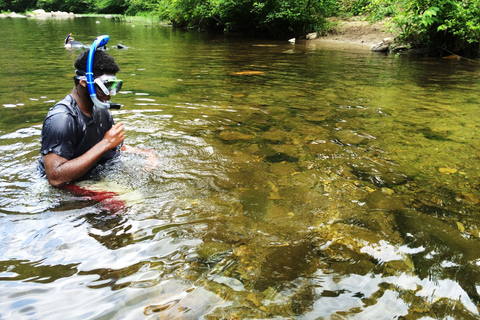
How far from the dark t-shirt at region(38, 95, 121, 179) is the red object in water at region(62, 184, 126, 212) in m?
0.31

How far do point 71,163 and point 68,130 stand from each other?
299 millimetres

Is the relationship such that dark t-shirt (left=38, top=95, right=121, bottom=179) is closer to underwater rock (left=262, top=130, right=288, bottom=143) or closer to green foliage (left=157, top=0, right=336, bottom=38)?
underwater rock (left=262, top=130, right=288, bottom=143)

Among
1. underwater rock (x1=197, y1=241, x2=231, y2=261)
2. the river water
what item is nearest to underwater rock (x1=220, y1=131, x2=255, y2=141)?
the river water

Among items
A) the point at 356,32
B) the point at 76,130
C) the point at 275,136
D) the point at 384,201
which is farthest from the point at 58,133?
the point at 356,32

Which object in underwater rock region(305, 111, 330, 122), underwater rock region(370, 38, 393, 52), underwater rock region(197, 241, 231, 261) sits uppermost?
underwater rock region(370, 38, 393, 52)

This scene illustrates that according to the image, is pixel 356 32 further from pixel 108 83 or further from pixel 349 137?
pixel 108 83

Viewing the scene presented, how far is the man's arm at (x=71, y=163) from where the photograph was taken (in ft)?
9.94

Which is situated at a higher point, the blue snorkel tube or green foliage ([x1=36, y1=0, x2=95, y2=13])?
green foliage ([x1=36, y1=0, x2=95, y2=13])

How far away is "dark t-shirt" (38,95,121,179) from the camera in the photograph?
299 cm

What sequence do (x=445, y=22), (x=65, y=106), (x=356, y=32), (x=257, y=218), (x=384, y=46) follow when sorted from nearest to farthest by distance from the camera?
(x=257, y=218) → (x=65, y=106) → (x=445, y=22) → (x=384, y=46) → (x=356, y=32)

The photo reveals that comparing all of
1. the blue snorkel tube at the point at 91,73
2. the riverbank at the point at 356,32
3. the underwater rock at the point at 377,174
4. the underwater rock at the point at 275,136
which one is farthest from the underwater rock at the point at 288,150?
the riverbank at the point at 356,32

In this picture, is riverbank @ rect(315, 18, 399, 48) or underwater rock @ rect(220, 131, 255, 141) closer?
underwater rock @ rect(220, 131, 255, 141)

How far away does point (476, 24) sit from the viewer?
412 inches

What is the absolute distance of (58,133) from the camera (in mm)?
2984
